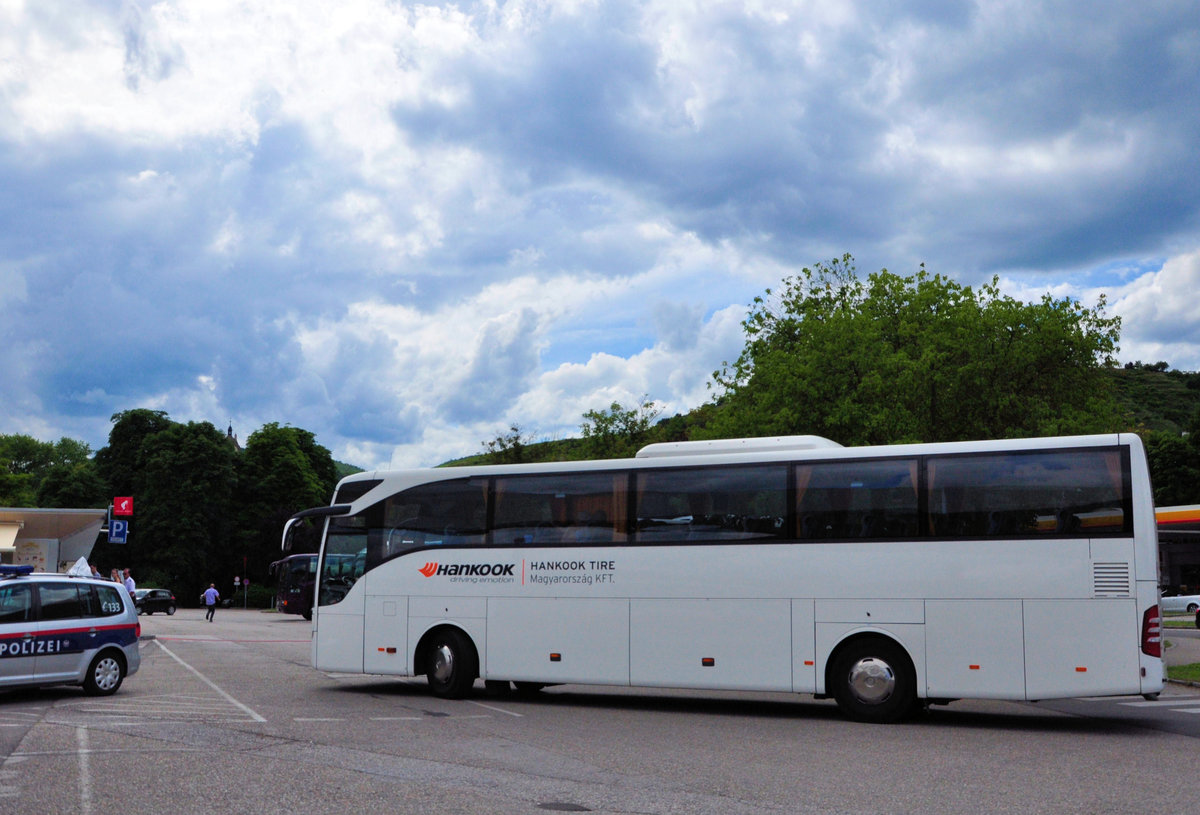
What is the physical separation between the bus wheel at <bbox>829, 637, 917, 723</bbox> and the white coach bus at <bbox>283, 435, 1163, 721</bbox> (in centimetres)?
2

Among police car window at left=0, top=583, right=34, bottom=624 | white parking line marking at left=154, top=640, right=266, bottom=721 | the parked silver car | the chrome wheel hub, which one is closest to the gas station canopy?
white parking line marking at left=154, top=640, right=266, bottom=721

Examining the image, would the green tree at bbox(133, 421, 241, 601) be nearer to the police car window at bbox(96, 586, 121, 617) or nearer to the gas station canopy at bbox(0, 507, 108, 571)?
the gas station canopy at bbox(0, 507, 108, 571)

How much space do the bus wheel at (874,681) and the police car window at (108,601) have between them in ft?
33.0

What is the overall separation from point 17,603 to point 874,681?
11.0 metres

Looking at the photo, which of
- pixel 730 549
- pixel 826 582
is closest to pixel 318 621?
pixel 730 549

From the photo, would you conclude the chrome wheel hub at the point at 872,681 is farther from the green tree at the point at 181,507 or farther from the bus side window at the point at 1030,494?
the green tree at the point at 181,507

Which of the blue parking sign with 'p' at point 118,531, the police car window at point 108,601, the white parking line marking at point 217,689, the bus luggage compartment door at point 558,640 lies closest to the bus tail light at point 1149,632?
the bus luggage compartment door at point 558,640

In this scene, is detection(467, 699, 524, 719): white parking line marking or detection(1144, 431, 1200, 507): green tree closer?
detection(467, 699, 524, 719): white parking line marking

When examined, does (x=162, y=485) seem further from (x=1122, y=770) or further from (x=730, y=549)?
(x=1122, y=770)

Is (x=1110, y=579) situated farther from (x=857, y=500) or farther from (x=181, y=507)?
(x=181, y=507)

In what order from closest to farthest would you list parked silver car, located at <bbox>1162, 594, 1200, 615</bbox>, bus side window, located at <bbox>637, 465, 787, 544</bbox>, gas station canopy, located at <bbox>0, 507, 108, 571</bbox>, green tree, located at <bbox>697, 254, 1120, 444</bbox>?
bus side window, located at <bbox>637, 465, 787, 544</bbox>
green tree, located at <bbox>697, 254, 1120, 444</bbox>
parked silver car, located at <bbox>1162, 594, 1200, 615</bbox>
gas station canopy, located at <bbox>0, 507, 108, 571</bbox>

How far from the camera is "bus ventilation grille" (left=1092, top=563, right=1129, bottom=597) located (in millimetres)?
12594

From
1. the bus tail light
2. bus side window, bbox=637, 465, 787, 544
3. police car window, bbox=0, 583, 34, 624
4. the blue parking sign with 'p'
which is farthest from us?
the blue parking sign with 'p'

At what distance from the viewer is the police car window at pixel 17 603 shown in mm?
14641
